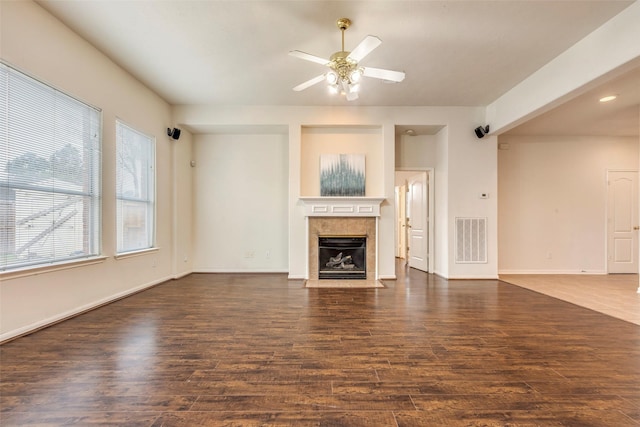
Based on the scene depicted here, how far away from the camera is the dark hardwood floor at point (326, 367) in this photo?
5.34 feet

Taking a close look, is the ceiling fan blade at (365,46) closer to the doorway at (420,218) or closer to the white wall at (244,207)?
the white wall at (244,207)

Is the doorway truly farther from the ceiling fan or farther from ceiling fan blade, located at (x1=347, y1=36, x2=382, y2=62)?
ceiling fan blade, located at (x1=347, y1=36, x2=382, y2=62)

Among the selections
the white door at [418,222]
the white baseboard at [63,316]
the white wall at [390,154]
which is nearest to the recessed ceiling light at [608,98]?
the white wall at [390,154]

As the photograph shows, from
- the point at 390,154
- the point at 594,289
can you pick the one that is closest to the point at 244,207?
the point at 390,154

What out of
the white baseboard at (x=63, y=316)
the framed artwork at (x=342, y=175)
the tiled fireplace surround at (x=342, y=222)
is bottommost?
the white baseboard at (x=63, y=316)

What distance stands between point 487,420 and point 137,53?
16.2ft

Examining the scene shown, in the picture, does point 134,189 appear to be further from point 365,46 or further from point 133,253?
point 365,46

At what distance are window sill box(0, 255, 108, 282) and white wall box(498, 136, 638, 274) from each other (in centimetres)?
704

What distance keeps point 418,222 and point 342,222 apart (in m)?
2.00

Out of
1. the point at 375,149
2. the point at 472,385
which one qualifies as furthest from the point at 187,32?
the point at 472,385

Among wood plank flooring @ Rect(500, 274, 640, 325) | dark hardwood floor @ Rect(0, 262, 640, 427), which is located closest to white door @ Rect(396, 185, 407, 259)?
wood plank flooring @ Rect(500, 274, 640, 325)

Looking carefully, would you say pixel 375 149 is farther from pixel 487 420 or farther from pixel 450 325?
pixel 487 420

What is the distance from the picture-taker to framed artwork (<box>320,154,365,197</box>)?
217 inches

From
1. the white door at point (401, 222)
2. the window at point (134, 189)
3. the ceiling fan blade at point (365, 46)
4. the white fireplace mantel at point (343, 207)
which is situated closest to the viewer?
the ceiling fan blade at point (365, 46)
